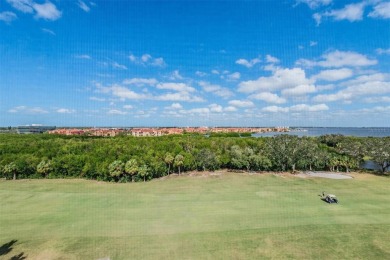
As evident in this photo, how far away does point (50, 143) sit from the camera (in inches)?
2685

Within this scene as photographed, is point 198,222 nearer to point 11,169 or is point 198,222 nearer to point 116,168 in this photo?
point 116,168

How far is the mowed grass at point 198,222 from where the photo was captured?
21.5 m

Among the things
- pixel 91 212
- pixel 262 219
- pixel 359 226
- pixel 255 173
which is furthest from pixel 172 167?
pixel 359 226

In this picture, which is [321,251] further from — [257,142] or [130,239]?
[257,142]

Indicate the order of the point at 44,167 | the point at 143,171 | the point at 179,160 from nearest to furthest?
the point at 143,171
the point at 44,167
the point at 179,160

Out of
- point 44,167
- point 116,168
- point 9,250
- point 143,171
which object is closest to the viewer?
point 9,250

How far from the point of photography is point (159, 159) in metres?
56.2

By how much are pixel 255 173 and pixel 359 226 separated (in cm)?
3077

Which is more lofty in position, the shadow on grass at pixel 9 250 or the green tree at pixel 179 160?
the green tree at pixel 179 160

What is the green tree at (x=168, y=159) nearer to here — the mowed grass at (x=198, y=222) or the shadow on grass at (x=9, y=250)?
the mowed grass at (x=198, y=222)

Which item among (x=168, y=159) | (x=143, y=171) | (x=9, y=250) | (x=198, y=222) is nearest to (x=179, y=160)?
(x=168, y=159)

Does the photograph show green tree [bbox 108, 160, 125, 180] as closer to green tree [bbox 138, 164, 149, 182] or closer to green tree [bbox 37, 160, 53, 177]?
green tree [bbox 138, 164, 149, 182]

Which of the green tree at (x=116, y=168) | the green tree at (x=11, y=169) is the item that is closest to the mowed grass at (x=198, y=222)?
the green tree at (x=116, y=168)

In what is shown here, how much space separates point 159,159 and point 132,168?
24.7 ft
